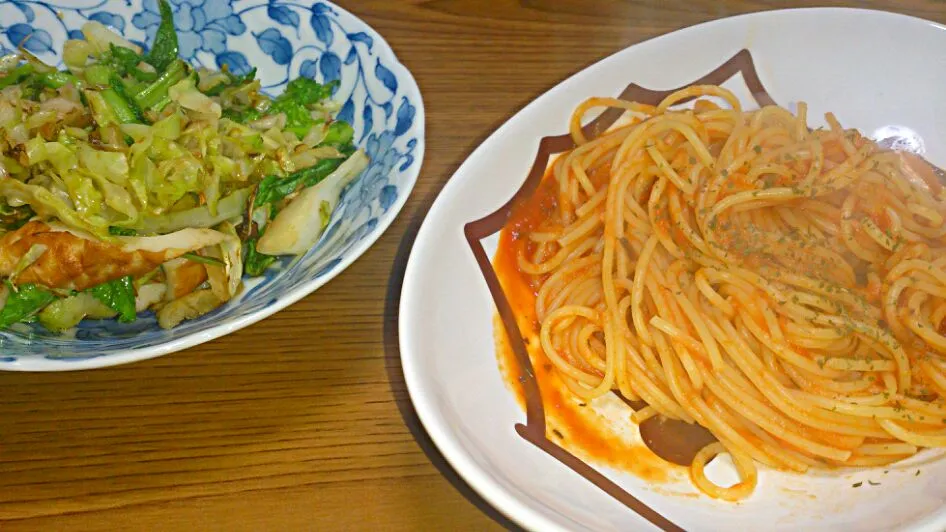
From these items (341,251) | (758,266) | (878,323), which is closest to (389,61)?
(341,251)

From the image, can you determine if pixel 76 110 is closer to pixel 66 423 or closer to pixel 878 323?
pixel 66 423

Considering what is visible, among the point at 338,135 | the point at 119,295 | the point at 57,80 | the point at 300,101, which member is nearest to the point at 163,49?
the point at 57,80

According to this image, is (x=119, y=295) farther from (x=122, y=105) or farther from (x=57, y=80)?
(x=57, y=80)

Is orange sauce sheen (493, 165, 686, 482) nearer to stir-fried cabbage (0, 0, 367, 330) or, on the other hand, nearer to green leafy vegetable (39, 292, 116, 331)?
stir-fried cabbage (0, 0, 367, 330)

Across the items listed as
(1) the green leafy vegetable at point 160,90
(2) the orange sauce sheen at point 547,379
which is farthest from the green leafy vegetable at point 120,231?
(2) the orange sauce sheen at point 547,379

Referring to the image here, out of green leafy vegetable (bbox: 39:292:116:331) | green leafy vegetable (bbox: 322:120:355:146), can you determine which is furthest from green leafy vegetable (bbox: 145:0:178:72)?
green leafy vegetable (bbox: 39:292:116:331)

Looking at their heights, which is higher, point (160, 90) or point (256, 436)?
point (160, 90)

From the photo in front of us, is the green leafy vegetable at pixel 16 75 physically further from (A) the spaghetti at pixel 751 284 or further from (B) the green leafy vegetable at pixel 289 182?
(A) the spaghetti at pixel 751 284
